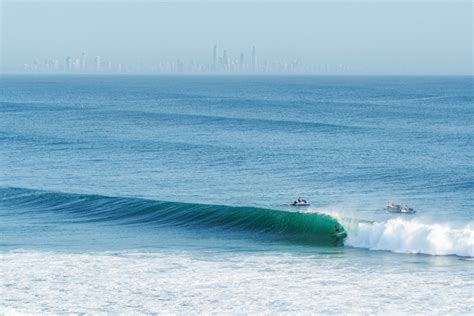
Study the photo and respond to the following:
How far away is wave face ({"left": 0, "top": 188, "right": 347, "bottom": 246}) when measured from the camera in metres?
39.8

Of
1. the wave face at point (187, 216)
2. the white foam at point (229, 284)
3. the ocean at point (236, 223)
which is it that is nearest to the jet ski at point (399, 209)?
the ocean at point (236, 223)

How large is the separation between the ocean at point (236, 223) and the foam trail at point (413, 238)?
0.21ft

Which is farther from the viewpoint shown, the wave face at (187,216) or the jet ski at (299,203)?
the jet ski at (299,203)

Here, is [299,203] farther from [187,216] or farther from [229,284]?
[229,284]

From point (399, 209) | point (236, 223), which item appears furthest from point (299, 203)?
point (399, 209)

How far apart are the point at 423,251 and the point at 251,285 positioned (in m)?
8.80

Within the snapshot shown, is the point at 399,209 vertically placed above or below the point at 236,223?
above

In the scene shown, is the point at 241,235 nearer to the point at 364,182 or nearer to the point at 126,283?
the point at 126,283

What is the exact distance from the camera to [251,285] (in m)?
28.7

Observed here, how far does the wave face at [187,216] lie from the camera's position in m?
39.8

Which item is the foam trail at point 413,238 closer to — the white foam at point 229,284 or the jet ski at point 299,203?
the white foam at point 229,284

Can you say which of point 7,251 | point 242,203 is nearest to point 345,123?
point 242,203

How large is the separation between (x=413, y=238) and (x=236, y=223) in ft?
30.1

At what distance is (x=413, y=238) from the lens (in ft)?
116
